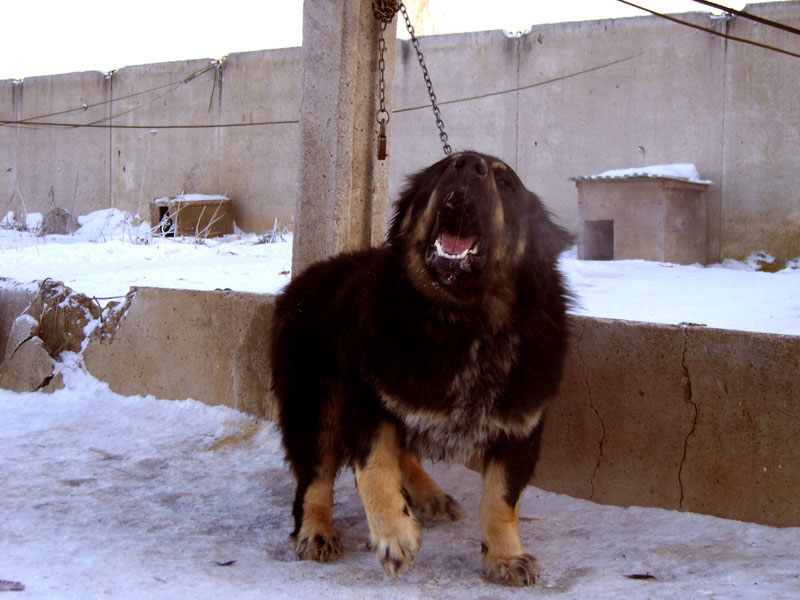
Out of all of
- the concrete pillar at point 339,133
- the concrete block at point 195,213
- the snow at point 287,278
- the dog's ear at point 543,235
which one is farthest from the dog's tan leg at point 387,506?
the concrete block at point 195,213

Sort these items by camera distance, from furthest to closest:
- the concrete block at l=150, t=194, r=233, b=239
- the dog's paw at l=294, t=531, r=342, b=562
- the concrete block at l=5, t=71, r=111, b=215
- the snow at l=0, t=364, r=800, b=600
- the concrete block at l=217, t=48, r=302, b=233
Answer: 1. the concrete block at l=5, t=71, r=111, b=215
2. the concrete block at l=217, t=48, r=302, b=233
3. the concrete block at l=150, t=194, r=233, b=239
4. the dog's paw at l=294, t=531, r=342, b=562
5. the snow at l=0, t=364, r=800, b=600

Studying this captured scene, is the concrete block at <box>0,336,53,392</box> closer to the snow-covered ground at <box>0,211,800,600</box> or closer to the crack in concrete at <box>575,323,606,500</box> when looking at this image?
the snow-covered ground at <box>0,211,800,600</box>

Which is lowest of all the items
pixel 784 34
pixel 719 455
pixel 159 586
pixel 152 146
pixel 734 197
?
pixel 159 586

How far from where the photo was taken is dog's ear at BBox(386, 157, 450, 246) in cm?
294

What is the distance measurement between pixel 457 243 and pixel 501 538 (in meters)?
1.06

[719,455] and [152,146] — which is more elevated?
[152,146]

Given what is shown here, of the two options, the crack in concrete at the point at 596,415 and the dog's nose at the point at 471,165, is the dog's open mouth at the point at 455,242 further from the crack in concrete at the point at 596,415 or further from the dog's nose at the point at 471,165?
the crack in concrete at the point at 596,415

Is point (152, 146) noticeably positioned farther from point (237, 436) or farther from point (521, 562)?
point (521, 562)

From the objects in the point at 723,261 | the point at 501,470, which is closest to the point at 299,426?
the point at 501,470

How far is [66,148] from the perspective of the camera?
1778 cm

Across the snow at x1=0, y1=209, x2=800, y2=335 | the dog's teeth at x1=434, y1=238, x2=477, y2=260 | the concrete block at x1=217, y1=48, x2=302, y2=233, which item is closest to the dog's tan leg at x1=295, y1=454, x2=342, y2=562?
the dog's teeth at x1=434, y1=238, x2=477, y2=260

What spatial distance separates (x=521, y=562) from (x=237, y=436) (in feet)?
7.24

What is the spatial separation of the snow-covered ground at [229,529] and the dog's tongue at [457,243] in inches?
45.9

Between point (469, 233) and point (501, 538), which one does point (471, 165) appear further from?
point (501, 538)
